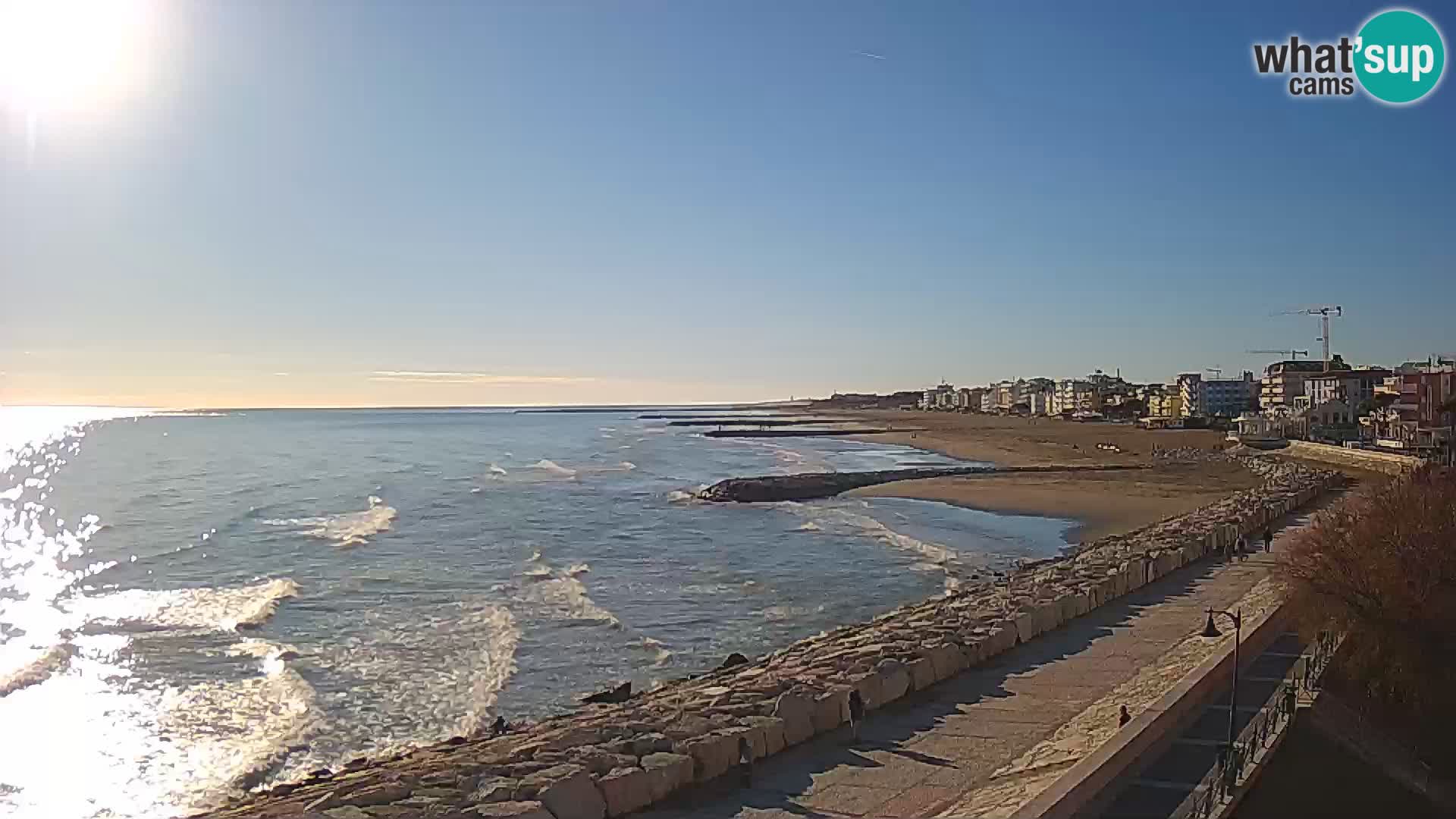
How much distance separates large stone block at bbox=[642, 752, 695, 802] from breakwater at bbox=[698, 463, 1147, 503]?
34.9 m

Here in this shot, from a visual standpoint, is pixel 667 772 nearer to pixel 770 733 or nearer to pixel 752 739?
pixel 752 739

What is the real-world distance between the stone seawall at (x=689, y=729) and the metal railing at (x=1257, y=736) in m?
3.55

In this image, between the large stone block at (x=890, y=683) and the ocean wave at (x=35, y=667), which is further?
the ocean wave at (x=35, y=667)

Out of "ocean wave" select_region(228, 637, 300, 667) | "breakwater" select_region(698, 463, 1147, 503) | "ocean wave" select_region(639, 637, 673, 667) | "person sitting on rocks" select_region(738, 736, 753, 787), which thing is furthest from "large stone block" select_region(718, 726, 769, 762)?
"breakwater" select_region(698, 463, 1147, 503)

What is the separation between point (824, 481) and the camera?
168ft

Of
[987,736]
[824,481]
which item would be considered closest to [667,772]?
[987,736]

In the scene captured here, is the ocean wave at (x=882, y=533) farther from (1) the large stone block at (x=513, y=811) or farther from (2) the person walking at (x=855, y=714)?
(1) the large stone block at (x=513, y=811)

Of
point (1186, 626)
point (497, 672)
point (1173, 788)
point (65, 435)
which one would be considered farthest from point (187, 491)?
point (65, 435)

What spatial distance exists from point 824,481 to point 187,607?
30906 mm

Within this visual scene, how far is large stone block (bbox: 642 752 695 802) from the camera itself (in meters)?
9.73

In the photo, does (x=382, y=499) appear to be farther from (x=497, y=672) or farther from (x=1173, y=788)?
(x=1173, y=788)

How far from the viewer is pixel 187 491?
187ft

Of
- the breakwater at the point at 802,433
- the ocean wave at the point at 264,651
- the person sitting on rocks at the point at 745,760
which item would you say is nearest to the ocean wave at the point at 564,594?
the ocean wave at the point at 264,651

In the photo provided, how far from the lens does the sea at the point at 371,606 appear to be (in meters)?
15.2
